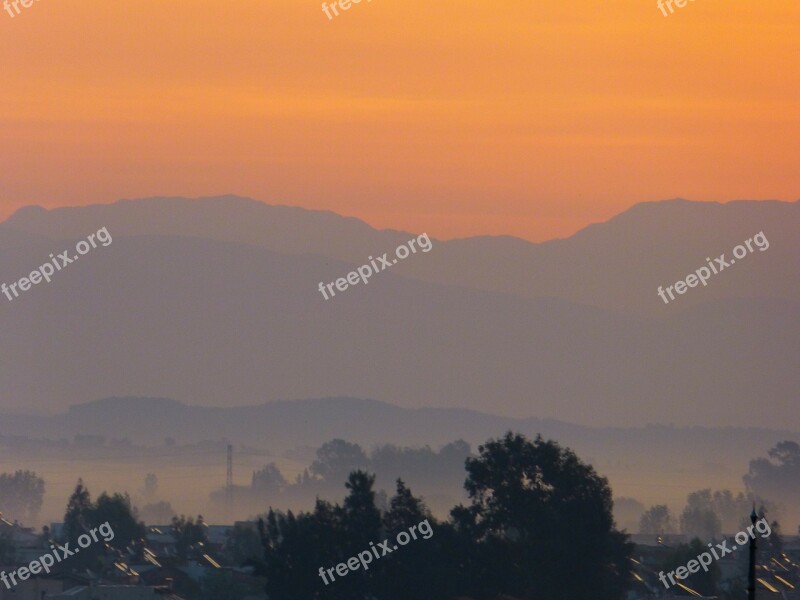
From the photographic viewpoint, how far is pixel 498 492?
86125 mm

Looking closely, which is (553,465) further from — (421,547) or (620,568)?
(421,547)

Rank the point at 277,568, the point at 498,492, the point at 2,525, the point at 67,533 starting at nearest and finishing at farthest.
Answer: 1. the point at 277,568
2. the point at 498,492
3. the point at 67,533
4. the point at 2,525

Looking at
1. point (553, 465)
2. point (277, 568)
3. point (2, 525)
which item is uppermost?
point (2, 525)

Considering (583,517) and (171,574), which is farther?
(171,574)

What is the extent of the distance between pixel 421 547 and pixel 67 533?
214 ft

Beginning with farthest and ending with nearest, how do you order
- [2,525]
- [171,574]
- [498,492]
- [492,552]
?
[2,525]
[171,574]
[498,492]
[492,552]

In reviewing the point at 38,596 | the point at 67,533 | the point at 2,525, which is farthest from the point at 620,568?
the point at 2,525

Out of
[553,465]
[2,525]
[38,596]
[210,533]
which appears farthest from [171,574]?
[2,525]

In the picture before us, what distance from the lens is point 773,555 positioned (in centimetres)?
11919

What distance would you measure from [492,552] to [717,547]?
137ft

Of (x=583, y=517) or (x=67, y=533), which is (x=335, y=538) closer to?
(x=583, y=517)

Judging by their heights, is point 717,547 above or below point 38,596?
above

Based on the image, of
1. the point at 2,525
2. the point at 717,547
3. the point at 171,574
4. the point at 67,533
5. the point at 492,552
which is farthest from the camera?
the point at 2,525

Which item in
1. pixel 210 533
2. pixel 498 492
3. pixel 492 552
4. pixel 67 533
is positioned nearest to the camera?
pixel 492 552
